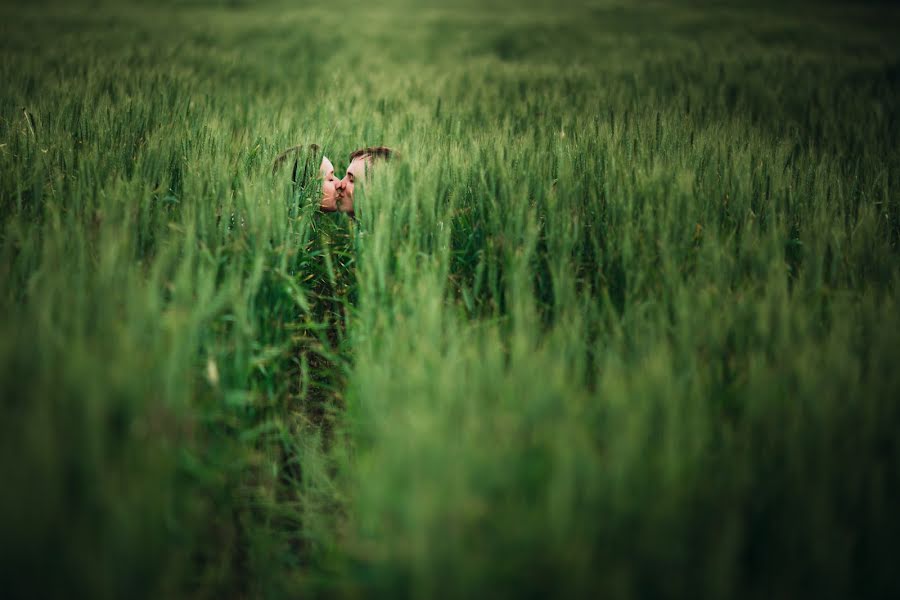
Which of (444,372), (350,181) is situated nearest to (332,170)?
(350,181)

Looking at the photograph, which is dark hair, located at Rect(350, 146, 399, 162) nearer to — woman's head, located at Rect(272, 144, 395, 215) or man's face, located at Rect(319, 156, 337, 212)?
woman's head, located at Rect(272, 144, 395, 215)

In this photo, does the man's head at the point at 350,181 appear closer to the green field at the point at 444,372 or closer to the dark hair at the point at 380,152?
the dark hair at the point at 380,152

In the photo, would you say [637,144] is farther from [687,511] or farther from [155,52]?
[155,52]

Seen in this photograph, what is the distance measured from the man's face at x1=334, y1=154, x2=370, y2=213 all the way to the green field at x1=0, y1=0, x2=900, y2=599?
120mm

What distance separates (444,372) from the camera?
0.92 meters

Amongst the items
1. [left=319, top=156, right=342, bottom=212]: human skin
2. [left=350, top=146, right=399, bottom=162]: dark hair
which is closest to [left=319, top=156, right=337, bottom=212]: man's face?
[left=319, top=156, right=342, bottom=212]: human skin

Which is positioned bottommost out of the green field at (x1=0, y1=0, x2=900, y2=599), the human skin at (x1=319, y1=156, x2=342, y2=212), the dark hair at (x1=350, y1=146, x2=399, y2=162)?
the green field at (x1=0, y1=0, x2=900, y2=599)

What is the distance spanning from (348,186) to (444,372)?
991 millimetres

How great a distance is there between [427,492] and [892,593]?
591mm

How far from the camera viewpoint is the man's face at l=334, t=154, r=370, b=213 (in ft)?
5.68

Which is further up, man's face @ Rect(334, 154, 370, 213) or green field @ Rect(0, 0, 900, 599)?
man's face @ Rect(334, 154, 370, 213)

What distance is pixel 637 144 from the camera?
2148 millimetres

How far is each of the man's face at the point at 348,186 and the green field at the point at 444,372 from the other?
120mm

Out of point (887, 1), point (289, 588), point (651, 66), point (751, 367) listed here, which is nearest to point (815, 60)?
point (651, 66)
